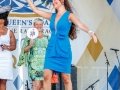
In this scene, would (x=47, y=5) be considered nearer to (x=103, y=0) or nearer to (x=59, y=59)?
(x=103, y=0)

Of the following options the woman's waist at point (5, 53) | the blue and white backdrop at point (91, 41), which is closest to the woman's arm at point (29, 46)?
the woman's waist at point (5, 53)

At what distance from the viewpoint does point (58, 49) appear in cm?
552

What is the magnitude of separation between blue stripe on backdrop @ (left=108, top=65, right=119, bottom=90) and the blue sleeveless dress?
205cm

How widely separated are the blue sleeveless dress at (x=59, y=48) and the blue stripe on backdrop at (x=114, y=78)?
6.73ft

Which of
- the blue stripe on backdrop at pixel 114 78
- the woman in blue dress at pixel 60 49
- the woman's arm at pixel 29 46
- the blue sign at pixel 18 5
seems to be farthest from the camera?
the blue stripe on backdrop at pixel 114 78

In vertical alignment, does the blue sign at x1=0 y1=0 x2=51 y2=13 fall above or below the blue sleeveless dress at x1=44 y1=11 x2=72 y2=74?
above

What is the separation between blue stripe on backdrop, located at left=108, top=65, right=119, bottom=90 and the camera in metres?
7.46

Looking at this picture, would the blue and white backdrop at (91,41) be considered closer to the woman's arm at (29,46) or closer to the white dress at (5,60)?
the white dress at (5,60)

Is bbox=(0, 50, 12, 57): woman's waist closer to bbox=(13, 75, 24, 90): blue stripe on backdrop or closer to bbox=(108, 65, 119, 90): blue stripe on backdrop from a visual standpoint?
bbox=(13, 75, 24, 90): blue stripe on backdrop

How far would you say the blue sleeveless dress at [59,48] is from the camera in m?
5.50

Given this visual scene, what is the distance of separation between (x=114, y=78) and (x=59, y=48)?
2.23m

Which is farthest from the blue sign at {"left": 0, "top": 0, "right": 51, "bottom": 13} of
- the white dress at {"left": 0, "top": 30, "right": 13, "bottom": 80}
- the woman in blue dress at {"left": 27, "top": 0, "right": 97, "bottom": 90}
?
the woman in blue dress at {"left": 27, "top": 0, "right": 97, "bottom": 90}

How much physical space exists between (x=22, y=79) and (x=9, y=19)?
3.41 ft

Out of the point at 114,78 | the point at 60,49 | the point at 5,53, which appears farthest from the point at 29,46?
the point at 114,78
